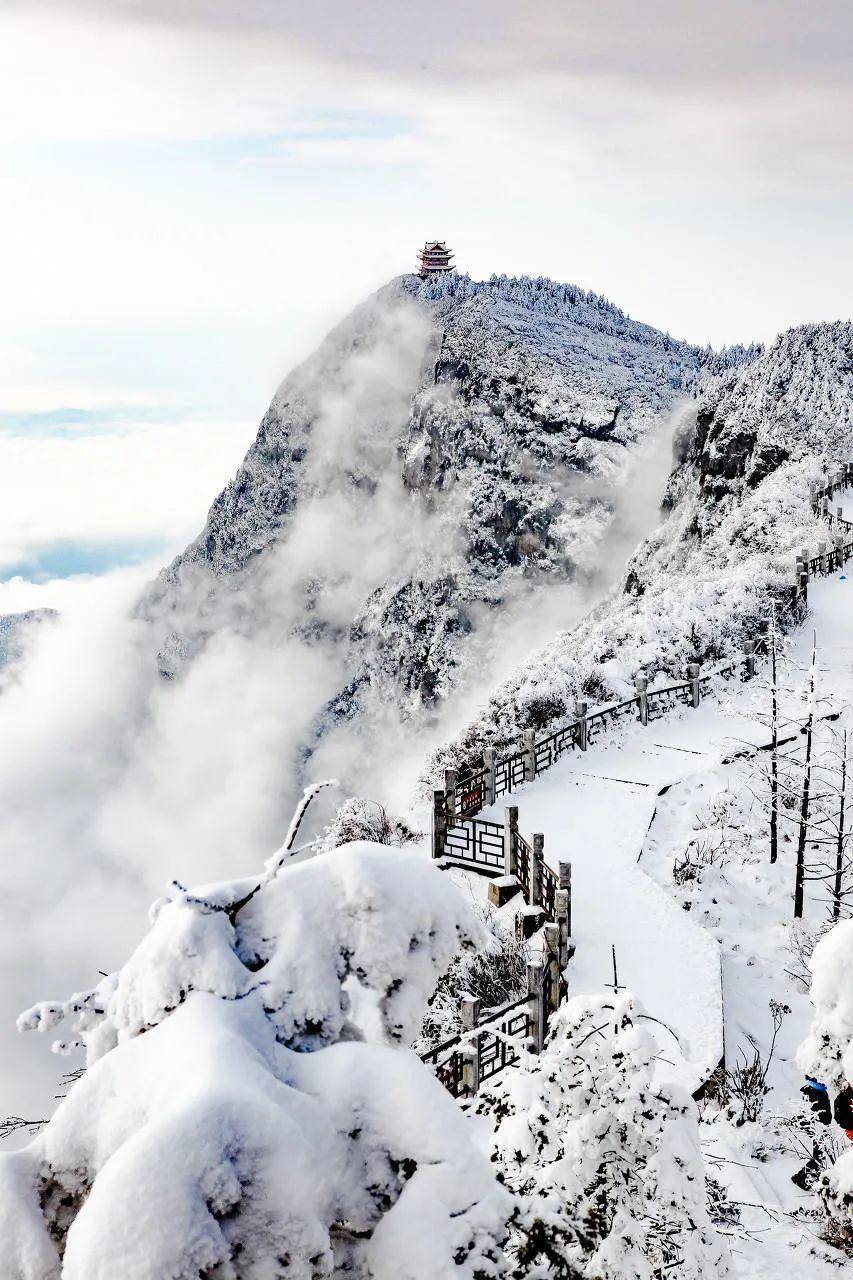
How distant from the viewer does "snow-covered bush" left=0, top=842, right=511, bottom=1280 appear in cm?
329

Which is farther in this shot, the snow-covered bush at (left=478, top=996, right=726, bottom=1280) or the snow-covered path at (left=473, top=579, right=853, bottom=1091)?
the snow-covered path at (left=473, top=579, right=853, bottom=1091)

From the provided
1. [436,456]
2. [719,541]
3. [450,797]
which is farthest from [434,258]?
[450,797]

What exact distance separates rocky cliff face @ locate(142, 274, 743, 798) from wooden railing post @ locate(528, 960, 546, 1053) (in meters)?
80.3

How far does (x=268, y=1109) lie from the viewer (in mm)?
3582

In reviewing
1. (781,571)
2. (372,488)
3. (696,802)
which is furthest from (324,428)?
(696,802)

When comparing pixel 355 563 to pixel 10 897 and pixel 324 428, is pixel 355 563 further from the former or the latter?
pixel 10 897

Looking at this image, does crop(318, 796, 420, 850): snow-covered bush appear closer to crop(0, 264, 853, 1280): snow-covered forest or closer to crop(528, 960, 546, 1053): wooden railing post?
crop(0, 264, 853, 1280): snow-covered forest

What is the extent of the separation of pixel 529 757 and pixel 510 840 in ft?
13.0

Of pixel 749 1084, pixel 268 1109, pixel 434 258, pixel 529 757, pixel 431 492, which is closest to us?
pixel 268 1109

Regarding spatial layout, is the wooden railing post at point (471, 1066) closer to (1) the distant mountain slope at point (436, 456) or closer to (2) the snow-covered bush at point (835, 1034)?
(2) the snow-covered bush at point (835, 1034)

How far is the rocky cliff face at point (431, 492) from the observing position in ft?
330

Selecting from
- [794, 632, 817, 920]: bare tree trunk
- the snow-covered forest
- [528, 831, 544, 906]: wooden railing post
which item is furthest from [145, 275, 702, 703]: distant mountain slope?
[528, 831, 544, 906]: wooden railing post

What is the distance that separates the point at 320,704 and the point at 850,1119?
120 meters

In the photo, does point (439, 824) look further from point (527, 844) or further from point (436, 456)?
point (436, 456)
